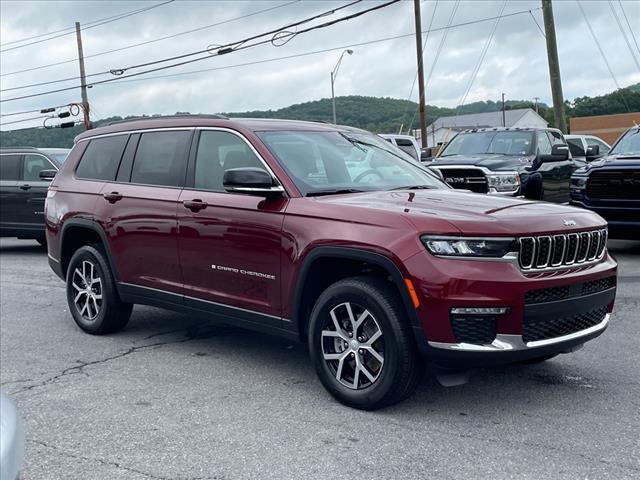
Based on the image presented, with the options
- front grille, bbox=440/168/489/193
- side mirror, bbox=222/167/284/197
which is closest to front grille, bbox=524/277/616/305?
side mirror, bbox=222/167/284/197

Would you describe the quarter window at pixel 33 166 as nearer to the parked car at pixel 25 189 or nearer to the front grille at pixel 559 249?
the parked car at pixel 25 189

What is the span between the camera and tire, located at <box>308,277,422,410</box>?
4492 millimetres

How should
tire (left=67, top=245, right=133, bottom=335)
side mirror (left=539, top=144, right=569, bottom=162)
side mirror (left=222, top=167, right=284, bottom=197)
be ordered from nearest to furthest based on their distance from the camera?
side mirror (left=222, top=167, right=284, bottom=197), tire (left=67, top=245, right=133, bottom=335), side mirror (left=539, top=144, right=569, bottom=162)

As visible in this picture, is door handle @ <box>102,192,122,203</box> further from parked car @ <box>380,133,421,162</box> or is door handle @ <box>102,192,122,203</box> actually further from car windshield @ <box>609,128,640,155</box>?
parked car @ <box>380,133,421,162</box>

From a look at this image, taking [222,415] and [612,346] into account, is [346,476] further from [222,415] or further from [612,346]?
[612,346]

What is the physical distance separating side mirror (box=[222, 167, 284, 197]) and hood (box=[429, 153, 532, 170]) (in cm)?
667

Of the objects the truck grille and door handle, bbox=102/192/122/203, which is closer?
door handle, bbox=102/192/122/203

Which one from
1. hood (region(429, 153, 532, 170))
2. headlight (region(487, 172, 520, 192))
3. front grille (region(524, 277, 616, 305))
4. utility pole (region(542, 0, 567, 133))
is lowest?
front grille (region(524, 277, 616, 305))

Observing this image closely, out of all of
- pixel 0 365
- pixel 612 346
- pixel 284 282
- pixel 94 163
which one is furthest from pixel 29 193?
pixel 612 346

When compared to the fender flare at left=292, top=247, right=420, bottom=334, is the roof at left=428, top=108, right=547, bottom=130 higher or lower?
higher

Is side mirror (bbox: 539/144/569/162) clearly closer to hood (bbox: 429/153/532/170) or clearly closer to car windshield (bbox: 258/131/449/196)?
hood (bbox: 429/153/532/170)

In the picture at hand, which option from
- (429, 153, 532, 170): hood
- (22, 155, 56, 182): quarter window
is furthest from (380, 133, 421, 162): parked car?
(22, 155, 56, 182): quarter window

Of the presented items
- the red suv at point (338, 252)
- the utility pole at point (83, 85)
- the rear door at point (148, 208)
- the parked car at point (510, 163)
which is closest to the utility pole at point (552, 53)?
the parked car at point (510, 163)

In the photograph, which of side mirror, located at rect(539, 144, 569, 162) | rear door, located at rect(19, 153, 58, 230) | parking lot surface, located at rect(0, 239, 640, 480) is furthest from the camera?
rear door, located at rect(19, 153, 58, 230)
